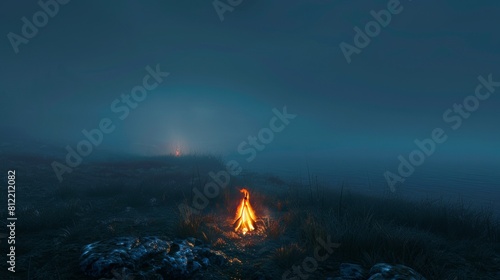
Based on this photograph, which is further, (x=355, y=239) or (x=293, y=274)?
(x=355, y=239)

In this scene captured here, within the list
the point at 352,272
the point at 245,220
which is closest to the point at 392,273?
the point at 352,272

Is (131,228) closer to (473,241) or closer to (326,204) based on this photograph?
(326,204)

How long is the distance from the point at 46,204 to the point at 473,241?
13.6 meters

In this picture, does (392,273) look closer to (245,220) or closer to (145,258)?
(145,258)

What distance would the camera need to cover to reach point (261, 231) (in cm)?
765

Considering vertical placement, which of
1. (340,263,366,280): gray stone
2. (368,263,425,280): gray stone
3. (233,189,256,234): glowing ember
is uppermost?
(233,189,256,234): glowing ember

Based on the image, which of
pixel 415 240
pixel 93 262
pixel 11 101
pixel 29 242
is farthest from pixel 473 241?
pixel 11 101

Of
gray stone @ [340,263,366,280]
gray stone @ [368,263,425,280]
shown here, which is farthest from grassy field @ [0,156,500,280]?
gray stone @ [368,263,425,280]

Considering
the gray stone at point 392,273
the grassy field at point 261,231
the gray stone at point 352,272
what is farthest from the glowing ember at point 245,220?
the gray stone at point 392,273

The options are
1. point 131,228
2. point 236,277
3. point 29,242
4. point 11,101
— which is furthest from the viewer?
point 11,101

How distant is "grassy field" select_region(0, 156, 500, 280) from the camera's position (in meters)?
5.08

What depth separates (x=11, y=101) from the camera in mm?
64562

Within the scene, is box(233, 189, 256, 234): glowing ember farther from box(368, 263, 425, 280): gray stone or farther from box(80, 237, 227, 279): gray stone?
box(368, 263, 425, 280): gray stone

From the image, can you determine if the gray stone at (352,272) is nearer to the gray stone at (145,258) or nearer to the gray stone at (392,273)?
the gray stone at (392,273)
